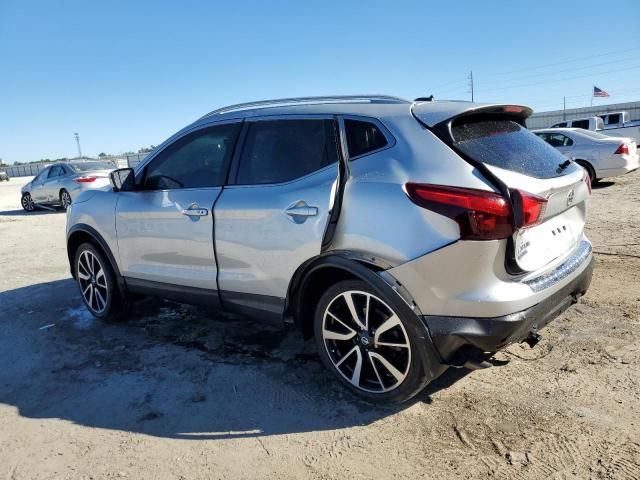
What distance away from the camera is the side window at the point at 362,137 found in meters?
2.93

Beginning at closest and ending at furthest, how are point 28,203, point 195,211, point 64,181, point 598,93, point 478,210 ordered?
point 478,210, point 195,211, point 64,181, point 28,203, point 598,93

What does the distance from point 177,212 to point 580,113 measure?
4187cm

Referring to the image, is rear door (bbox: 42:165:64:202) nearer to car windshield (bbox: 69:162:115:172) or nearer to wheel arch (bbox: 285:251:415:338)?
car windshield (bbox: 69:162:115:172)

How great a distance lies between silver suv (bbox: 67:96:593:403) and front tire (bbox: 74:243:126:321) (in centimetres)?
101

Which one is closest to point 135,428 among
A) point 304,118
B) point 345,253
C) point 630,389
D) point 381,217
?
point 345,253

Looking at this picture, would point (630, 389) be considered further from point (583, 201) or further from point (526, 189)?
point (526, 189)

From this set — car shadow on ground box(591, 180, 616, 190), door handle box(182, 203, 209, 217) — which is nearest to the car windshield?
door handle box(182, 203, 209, 217)

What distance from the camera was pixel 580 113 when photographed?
38.5m

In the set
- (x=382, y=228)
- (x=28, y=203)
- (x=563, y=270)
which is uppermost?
(x=382, y=228)

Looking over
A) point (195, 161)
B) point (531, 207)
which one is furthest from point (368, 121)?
point (195, 161)

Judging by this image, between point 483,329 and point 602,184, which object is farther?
point 602,184

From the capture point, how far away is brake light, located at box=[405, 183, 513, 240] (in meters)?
2.50

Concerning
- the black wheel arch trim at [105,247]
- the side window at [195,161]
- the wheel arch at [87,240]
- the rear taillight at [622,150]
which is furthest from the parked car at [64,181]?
the rear taillight at [622,150]

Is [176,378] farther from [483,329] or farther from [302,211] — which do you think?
[483,329]
